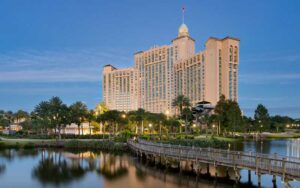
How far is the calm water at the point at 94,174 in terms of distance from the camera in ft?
124

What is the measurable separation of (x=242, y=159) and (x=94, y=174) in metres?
21.6

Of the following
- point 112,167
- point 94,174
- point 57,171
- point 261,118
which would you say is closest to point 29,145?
point 57,171

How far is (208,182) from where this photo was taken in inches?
1457

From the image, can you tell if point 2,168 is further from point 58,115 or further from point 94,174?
point 58,115

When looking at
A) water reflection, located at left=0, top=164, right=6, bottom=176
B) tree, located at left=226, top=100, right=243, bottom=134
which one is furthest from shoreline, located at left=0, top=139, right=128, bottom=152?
tree, located at left=226, top=100, right=243, bottom=134

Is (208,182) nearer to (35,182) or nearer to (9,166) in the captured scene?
(35,182)

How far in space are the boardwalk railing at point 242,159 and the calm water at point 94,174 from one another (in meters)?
2.46

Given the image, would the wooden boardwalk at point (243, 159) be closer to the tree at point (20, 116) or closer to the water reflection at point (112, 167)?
the water reflection at point (112, 167)

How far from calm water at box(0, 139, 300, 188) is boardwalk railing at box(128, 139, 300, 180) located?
8.06 ft

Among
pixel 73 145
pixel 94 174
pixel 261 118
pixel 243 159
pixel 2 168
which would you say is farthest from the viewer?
pixel 261 118

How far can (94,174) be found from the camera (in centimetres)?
4600

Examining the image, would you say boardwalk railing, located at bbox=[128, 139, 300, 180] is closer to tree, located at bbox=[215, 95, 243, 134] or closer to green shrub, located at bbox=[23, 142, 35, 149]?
green shrub, located at bbox=[23, 142, 35, 149]

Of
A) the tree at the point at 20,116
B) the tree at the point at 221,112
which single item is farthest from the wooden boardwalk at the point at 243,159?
the tree at the point at 20,116

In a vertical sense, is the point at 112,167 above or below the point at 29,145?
above
